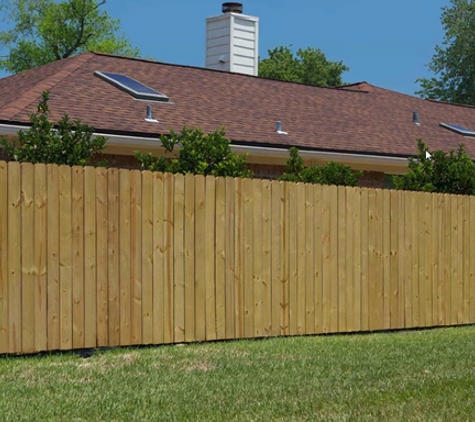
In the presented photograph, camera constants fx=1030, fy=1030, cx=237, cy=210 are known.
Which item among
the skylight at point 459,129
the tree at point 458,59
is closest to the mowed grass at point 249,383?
the skylight at point 459,129

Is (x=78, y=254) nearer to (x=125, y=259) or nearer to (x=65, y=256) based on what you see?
(x=65, y=256)

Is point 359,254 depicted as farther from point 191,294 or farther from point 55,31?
point 55,31

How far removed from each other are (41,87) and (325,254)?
302 inches

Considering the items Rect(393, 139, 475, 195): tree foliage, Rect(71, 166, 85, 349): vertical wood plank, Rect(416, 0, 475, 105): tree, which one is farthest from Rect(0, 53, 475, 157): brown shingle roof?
Rect(416, 0, 475, 105): tree

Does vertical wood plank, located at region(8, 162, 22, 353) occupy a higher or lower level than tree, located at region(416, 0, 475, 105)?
lower

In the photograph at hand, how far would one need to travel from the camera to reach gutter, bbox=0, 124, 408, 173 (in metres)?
15.5

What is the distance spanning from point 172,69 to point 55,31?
84.4 ft

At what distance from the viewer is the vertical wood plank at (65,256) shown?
9086 millimetres

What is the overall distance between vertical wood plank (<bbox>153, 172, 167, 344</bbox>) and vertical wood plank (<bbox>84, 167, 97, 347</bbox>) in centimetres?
67

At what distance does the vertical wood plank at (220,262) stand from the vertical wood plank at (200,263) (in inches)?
6.7

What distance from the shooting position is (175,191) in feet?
32.6

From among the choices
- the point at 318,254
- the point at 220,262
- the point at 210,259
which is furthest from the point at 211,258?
the point at 318,254

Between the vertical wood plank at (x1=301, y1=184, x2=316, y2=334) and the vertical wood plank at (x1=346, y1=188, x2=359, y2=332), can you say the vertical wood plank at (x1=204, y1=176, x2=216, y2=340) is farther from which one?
the vertical wood plank at (x1=346, y1=188, x2=359, y2=332)

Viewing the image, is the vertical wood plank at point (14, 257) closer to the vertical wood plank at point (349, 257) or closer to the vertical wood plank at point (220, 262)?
the vertical wood plank at point (220, 262)
